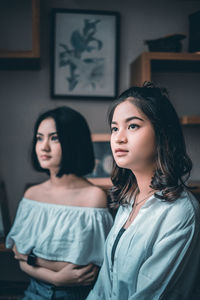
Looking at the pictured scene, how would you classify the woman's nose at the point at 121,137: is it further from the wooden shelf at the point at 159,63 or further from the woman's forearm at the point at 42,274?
the wooden shelf at the point at 159,63

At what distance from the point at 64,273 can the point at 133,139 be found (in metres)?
0.65

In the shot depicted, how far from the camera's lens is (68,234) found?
1268mm

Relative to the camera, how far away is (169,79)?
79.4 inches

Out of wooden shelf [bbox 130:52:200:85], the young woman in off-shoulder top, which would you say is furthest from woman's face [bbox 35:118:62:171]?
wooden shelf [bbox 130:52:200:85]

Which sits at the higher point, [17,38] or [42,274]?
[17,38]

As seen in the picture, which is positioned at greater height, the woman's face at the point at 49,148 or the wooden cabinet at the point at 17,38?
the wooden cabinet at the point at 17,38

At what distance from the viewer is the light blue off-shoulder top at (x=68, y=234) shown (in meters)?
1.25

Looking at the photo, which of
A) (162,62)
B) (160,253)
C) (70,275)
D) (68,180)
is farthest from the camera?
(162,62)

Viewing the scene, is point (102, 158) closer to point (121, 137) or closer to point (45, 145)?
point (45, 145)

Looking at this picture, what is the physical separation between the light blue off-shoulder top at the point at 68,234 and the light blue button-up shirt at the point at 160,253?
302mm

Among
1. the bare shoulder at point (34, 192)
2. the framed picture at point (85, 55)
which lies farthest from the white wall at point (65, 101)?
the bare shoulder at point (34, 192)

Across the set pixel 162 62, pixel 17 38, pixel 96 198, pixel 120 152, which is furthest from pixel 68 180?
pixel 17 38

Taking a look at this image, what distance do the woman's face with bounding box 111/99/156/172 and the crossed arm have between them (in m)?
0.54

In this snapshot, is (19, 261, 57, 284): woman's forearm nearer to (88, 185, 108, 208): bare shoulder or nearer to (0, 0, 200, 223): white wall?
(88, 185, 108, 208): bare shoulder
